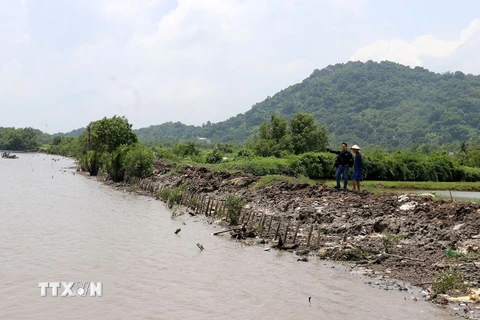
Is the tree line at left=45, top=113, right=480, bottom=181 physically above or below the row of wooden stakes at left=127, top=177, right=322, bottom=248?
above

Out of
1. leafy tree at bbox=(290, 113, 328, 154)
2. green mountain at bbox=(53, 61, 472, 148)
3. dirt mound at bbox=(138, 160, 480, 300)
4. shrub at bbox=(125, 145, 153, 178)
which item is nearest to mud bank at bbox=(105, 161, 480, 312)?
dirt mound at bbox=(138, 160, 480, 300)

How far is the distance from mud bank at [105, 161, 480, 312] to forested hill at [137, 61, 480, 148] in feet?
379

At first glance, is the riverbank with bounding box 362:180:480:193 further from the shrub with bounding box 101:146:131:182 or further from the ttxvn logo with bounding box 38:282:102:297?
the ttxvn logo with bounding box 38:282:102:297

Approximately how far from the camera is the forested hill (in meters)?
138

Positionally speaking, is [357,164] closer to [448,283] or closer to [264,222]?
[264,222]

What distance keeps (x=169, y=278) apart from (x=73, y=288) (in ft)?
7.66

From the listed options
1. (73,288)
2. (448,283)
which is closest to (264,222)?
(73,288)

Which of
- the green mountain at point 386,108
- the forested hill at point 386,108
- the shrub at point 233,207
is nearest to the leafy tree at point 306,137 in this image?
the shrub at point 233,207

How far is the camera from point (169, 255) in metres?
15.1

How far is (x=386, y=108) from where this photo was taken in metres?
164

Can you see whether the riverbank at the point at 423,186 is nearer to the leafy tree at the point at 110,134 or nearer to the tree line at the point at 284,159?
the tree line at the point at 284,159

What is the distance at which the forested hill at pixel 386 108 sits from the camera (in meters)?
138

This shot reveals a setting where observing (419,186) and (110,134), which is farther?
(110,134)

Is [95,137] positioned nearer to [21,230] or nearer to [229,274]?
[21,230]
